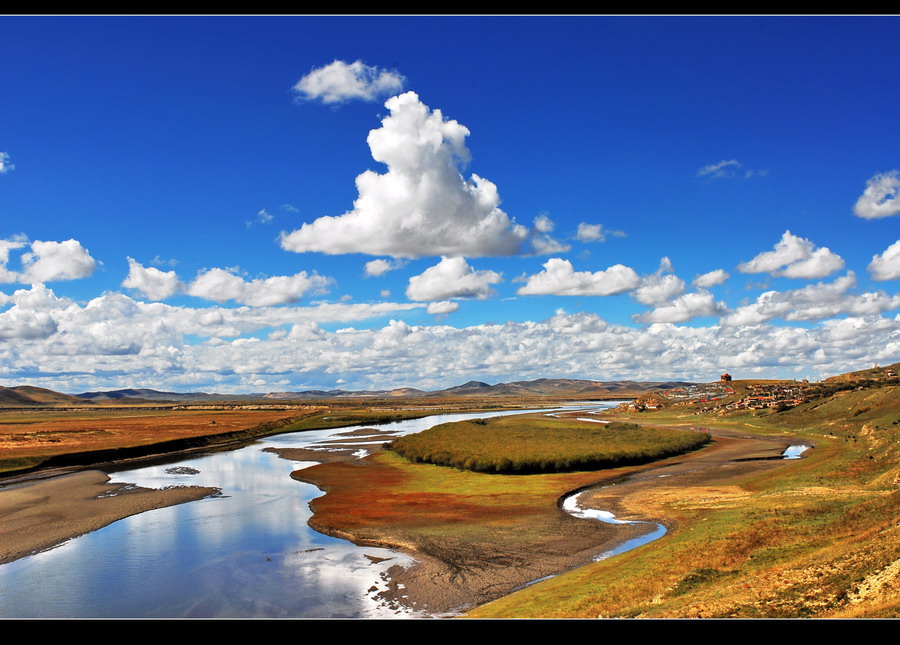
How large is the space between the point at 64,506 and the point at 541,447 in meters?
52.5

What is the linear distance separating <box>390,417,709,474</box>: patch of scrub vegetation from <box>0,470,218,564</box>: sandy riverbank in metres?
30.0

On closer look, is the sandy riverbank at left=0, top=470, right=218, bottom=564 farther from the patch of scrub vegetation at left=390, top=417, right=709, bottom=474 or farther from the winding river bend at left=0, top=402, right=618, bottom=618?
the patch of scrub vegetation at left=390, top=417, right=709, bottom=474

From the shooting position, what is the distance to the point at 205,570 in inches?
1303

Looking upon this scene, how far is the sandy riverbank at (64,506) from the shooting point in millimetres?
40625

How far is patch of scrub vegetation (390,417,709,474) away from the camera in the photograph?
222 ft

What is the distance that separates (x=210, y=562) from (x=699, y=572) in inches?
1071

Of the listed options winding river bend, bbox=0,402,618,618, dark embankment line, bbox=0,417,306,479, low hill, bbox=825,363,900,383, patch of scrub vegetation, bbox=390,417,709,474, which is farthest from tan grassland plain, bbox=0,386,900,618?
low hill, bbox=825,363,900,383

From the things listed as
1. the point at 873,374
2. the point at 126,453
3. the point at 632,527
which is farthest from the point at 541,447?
the point at 873,374

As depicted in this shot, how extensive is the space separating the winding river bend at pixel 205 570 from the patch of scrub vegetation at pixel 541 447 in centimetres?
2616

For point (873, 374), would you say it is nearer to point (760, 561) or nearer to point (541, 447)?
point (541, 447)

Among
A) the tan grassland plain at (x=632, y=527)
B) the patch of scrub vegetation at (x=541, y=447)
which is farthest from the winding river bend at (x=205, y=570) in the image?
the patch of scrub vegetation at (x=541, y=447)

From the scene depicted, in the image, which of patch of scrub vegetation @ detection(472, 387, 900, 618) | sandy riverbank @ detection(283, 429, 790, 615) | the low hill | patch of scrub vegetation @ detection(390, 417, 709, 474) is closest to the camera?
patch of scrub vegetation @ detection(472, 387, 900, 618)

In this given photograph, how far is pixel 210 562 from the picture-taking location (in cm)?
3459
